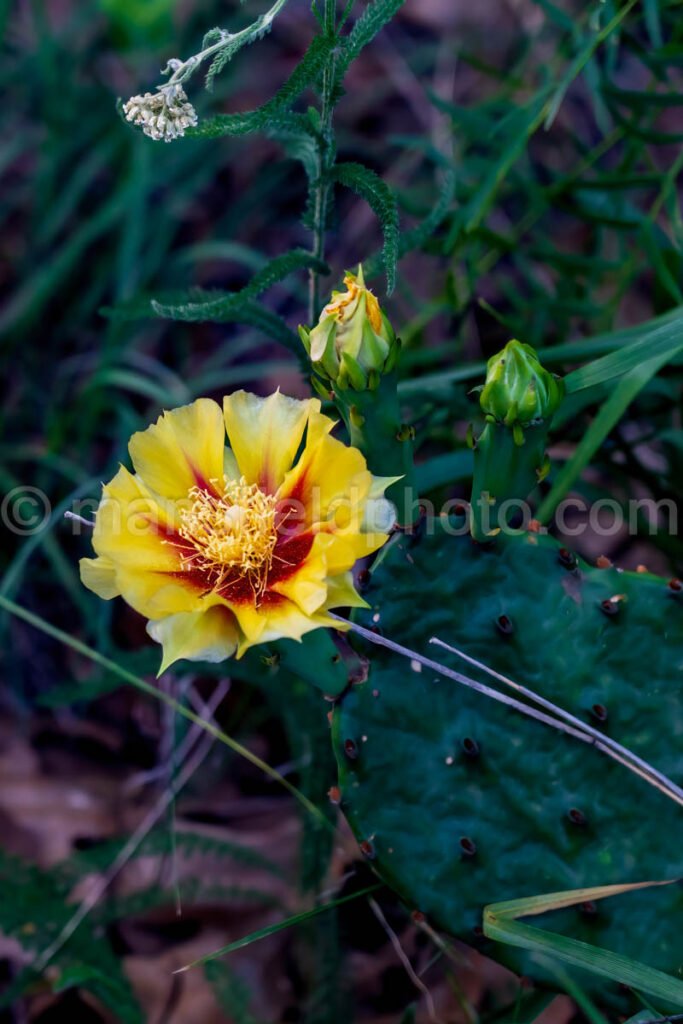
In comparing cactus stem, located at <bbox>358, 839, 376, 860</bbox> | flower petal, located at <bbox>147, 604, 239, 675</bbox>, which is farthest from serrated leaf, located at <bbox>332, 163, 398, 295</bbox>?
cactus stem, located at <bbox>358, 839, 376, 860</bbox>

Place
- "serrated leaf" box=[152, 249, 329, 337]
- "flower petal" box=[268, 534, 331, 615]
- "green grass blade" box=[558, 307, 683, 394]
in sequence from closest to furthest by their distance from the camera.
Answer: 1. "flower petal" box=[268, 534, 331, 615]
2. "serrated leaf" box=[152, 249, 329, 337]
3. "green grass blade" box=[558, 307, 683, 394]

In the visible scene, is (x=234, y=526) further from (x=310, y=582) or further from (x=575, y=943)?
(x=575, y=943)

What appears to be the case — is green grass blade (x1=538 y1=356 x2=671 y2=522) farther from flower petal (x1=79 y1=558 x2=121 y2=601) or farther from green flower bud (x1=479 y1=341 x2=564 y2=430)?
flower petal (x1=79 y1=558 x2=121 y2=601)

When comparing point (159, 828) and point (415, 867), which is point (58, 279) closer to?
point (159, 828)

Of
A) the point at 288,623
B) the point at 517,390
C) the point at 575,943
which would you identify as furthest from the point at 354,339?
the point at 575,943

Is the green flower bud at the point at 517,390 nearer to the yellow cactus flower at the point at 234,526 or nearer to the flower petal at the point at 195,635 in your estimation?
the yellow cactus flower at the point at 234,526

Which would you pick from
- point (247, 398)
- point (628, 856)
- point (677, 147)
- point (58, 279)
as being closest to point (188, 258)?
point (58, 279)

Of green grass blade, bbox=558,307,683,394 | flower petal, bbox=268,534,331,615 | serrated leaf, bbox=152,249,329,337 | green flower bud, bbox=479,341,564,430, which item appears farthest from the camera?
green grass blade, bbox=558,307,683,394
